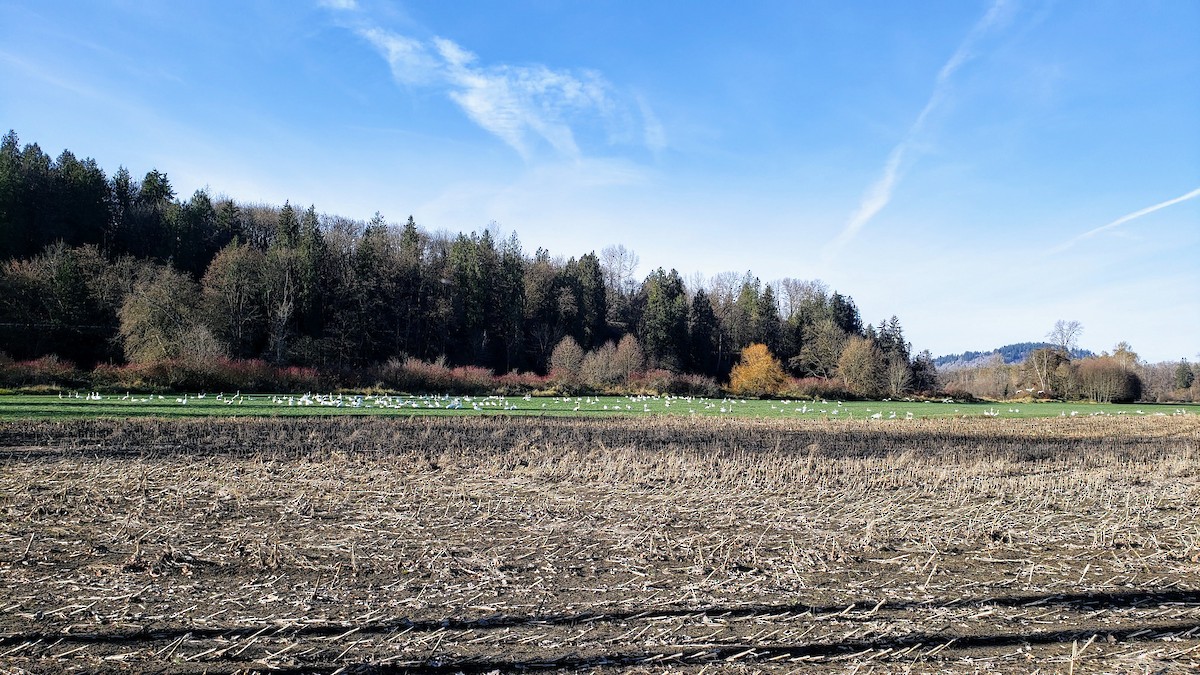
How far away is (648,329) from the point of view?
81.5 meters

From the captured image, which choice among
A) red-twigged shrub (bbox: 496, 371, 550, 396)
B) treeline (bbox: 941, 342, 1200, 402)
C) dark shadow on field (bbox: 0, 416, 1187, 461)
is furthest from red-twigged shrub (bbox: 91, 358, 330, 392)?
treeline (bbox: 941, 342, 1200, 402)

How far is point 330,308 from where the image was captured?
63.9 meters

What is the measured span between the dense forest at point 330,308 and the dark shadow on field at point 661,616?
41.0 metres

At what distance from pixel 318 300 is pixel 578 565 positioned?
201ft

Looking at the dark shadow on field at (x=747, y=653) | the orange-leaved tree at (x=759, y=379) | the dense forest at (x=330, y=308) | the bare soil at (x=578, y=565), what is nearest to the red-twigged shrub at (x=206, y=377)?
the dense forest at (x=330, y=308)

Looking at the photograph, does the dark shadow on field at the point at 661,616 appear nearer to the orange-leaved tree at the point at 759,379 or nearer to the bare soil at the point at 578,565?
the bare soil at the point at 578,565

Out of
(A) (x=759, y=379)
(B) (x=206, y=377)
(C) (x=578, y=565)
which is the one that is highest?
(A) (x=759, y=379)

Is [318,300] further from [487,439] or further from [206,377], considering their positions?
[487,439]

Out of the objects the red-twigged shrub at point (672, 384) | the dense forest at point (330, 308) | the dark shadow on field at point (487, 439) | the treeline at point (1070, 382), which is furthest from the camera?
the treeline at point (1070, 382)

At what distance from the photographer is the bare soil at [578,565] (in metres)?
5.57

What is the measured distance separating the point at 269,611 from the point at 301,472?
26.5 ft

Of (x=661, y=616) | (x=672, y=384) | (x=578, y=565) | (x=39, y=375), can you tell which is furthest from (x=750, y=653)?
(x=672, y=384)

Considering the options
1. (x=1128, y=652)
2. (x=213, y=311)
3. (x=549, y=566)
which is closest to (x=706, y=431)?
(x=549, y=566)

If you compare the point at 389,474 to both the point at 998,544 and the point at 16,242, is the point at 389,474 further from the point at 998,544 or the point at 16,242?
the point at 16,242
